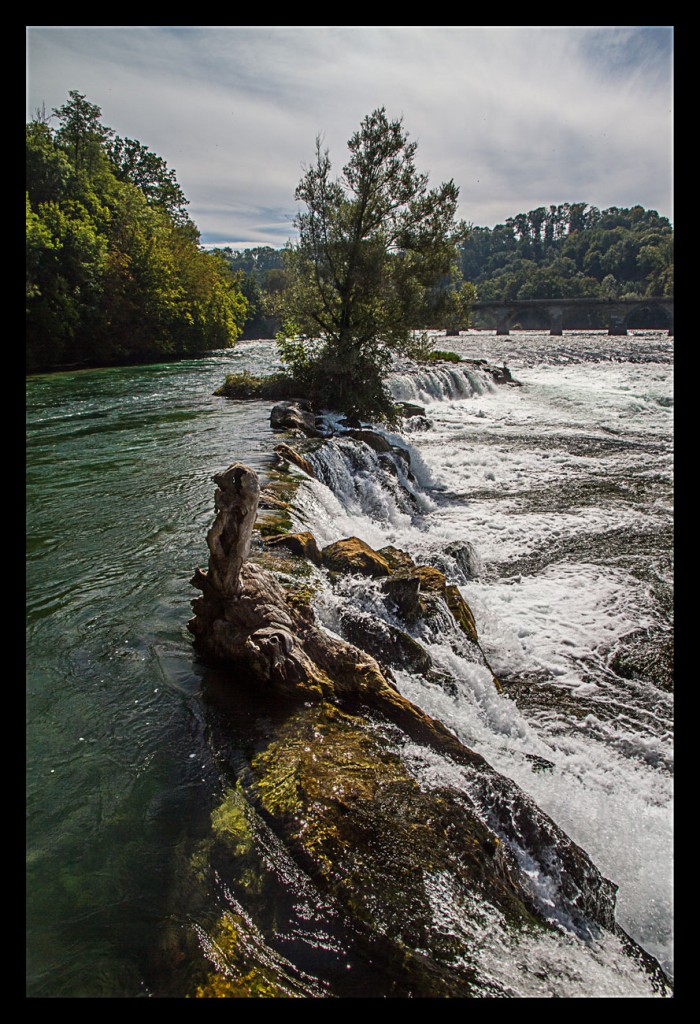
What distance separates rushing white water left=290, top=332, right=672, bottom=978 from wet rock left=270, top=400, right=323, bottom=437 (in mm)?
2107

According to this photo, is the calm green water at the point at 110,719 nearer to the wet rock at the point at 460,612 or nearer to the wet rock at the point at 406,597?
the wet rock at the point at 406,597

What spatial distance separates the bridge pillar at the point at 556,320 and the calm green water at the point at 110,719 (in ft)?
245

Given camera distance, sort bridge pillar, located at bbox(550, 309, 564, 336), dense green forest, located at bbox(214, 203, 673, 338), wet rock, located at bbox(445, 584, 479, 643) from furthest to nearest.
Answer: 1. dense green forest, located at bbox(214, 203, 673, 338)
2. bridge pillar, located at bbox(550, 309, 564, 336)
3. wet rock, located at bbox(445, 584, 479, 643)

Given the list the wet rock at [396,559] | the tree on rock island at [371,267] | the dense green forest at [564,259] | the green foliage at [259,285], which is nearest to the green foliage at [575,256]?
the dense green forest at [564,259]

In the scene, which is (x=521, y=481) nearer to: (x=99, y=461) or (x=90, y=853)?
(x=99, y=461)

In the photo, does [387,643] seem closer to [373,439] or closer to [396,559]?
[396,559]

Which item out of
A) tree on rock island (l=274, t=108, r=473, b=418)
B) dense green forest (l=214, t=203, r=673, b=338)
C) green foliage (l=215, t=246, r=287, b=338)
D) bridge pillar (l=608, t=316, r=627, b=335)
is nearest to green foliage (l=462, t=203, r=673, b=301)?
dense green forest (l=214, t=203, r=673, b=338)

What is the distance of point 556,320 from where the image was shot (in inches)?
3024

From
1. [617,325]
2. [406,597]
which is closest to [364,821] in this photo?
[406,597]

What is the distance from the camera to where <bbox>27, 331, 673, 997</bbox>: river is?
3359 mm

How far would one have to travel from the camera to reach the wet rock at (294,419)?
15133mm

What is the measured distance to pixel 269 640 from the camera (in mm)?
4781

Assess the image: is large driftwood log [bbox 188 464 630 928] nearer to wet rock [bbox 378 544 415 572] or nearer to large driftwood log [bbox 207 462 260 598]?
large driftwood log [bbox 207 462 260 598]
